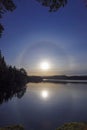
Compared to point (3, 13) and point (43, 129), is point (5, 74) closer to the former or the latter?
point (43, 129)

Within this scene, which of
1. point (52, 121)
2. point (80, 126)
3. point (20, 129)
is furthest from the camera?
point (52, 121)

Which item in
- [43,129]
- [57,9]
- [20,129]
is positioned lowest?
[43,129]

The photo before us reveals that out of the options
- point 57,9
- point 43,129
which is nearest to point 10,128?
point 57,9

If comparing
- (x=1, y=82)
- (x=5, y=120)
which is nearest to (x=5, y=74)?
(x=1, y=82)

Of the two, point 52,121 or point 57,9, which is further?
point 52,121

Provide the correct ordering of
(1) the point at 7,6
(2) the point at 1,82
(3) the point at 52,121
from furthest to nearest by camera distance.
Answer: (2) the point at 1,82 < (3) the point at 52,121 < (1) the point at 7,6

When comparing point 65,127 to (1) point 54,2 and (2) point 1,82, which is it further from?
(2) point 1,82

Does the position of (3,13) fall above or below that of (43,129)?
above

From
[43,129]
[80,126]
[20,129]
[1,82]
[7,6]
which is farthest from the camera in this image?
[1,82]

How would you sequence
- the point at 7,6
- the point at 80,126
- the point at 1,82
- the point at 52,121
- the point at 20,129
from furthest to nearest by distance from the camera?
the point at 1,82, the point at 52,121, the point at 20,129, the point at 80,126, the point at 7,6
